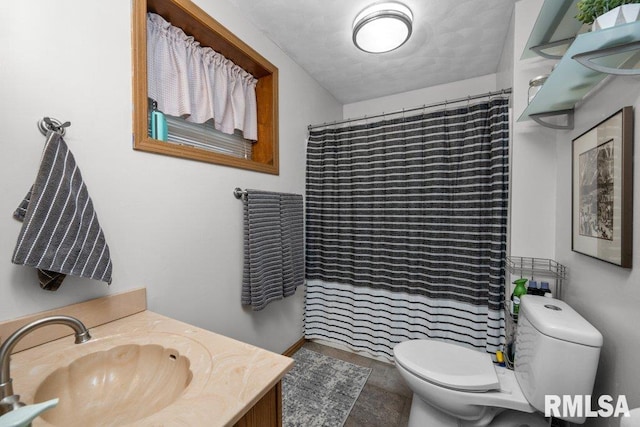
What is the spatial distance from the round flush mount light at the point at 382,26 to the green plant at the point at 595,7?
0.85 m

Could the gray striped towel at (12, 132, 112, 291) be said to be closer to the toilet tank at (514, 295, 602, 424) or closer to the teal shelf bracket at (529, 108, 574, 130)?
the toilet tank at (514, 295, 602, 424)

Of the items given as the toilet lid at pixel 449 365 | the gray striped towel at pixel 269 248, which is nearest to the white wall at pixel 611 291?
the toilet lid at pixel 449 365

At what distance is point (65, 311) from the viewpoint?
0.87 m

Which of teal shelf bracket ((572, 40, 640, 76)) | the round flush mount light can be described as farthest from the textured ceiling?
teal shelf bracket ((572, 40, 640, 76))

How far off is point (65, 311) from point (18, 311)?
0.35 ft

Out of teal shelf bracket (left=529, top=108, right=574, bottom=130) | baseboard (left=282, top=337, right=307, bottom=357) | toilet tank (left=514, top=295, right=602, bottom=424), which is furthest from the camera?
baseboard (left=282, top=337, right=307, bottom=357)

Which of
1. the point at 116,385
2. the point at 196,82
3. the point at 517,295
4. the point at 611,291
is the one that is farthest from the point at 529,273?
the point at 196,82

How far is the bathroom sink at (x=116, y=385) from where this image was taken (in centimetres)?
68

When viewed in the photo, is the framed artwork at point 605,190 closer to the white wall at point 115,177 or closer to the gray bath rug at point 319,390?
the gray bath rug at point 319,390

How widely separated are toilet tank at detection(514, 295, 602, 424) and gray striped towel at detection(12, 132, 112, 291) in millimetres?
1588

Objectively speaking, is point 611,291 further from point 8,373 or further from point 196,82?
point 196,82

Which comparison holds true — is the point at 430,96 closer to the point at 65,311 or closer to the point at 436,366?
the point at 436,366

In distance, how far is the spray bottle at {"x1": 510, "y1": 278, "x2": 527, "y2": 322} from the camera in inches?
51.2

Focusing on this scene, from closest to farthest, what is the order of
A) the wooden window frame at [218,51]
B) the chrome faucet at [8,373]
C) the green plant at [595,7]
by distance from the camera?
the chrome faucet at [8,373]
the green plant at [595,7]
the wooden window frame at [218,51]
